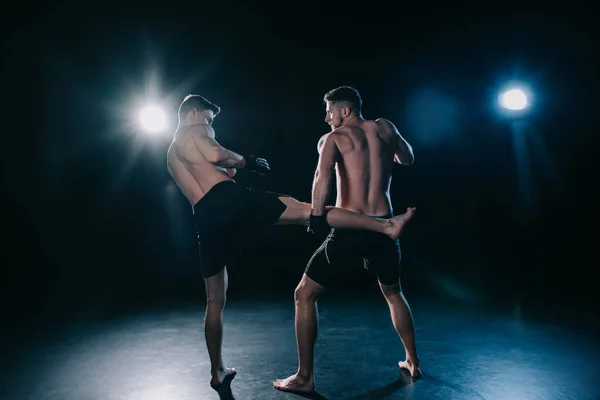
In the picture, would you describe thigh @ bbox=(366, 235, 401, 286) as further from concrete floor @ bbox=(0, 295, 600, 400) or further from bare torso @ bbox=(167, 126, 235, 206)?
bare torso @ bbox=(167, 126, 235, 206)

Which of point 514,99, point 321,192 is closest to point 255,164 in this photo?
point 321,192

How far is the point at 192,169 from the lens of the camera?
2721 millimetres

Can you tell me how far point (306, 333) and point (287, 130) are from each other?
5221mm

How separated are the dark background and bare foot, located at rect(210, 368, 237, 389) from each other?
2853mm

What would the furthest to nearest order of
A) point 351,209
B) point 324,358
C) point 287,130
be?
1. point 287,130
2. point 324,358
3. point 351,209

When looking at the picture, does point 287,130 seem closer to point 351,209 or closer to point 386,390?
point 351,209

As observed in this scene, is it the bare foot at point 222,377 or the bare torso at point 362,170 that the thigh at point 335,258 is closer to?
the bare torso at point 362,170

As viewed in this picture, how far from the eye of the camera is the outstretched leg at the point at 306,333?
8.36ft

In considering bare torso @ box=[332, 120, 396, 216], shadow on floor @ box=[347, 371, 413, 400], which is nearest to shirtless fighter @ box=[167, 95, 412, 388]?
bare torso @ box=[332, 120, 396, 216]

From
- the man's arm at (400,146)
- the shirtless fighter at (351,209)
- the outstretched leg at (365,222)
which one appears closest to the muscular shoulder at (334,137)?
the shirtless fighter at (351,209)

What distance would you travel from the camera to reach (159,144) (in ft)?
24.1

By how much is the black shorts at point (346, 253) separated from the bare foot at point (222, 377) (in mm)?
856

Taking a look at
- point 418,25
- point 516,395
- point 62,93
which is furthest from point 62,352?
point 418,25

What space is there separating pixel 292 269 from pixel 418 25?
432cm
